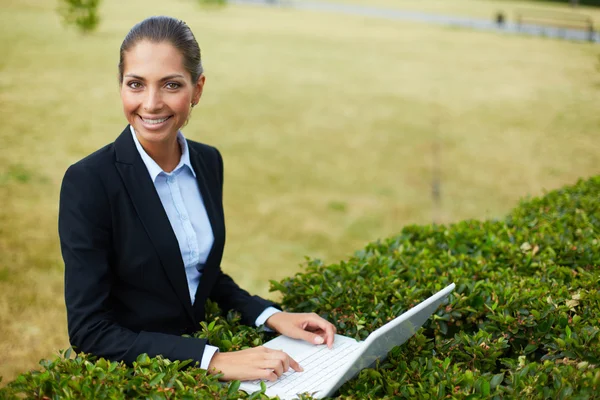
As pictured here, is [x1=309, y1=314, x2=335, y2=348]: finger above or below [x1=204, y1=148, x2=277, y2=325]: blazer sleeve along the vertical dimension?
above

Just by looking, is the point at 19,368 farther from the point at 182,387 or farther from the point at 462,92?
the point at 462,92

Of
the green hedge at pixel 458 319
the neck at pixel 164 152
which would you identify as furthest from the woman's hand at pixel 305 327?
the neck at pixel 164 152

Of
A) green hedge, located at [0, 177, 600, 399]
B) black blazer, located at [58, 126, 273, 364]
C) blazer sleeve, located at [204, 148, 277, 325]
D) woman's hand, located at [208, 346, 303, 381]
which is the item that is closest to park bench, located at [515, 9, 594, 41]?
green hedge, located at [0, 177, 600, 399]

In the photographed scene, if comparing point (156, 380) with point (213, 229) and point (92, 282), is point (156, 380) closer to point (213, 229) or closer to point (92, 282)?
point (92, 282)

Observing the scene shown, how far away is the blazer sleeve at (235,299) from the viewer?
252 cm

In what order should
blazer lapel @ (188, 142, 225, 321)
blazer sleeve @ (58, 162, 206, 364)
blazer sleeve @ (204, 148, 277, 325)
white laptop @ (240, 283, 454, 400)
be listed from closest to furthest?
white laptop @ (240, 283, 454, 400)
blazer sleeve @ (58, 162, 206, 364)
blazer lapel @ (188, 142, 225, 321)
blazer sleeve @ (204, 148, 277, 325)

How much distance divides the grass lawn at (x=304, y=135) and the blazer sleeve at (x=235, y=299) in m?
2.33

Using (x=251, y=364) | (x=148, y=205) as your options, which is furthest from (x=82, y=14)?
(x=251, y=364)

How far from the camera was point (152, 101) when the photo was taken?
6.98 ft

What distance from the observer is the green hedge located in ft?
6.22

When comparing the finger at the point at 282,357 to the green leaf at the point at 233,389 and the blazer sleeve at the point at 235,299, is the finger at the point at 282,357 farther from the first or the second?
the blazer sleeve at the point at 235,299

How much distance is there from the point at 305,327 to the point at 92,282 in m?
0.74

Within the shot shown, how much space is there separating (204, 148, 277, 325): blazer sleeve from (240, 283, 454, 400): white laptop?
8.1 inches

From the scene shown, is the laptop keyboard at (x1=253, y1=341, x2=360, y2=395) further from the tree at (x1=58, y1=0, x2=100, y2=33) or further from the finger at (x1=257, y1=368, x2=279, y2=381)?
the tree at (x1=58, y1=0, x2=100, y2=33)
